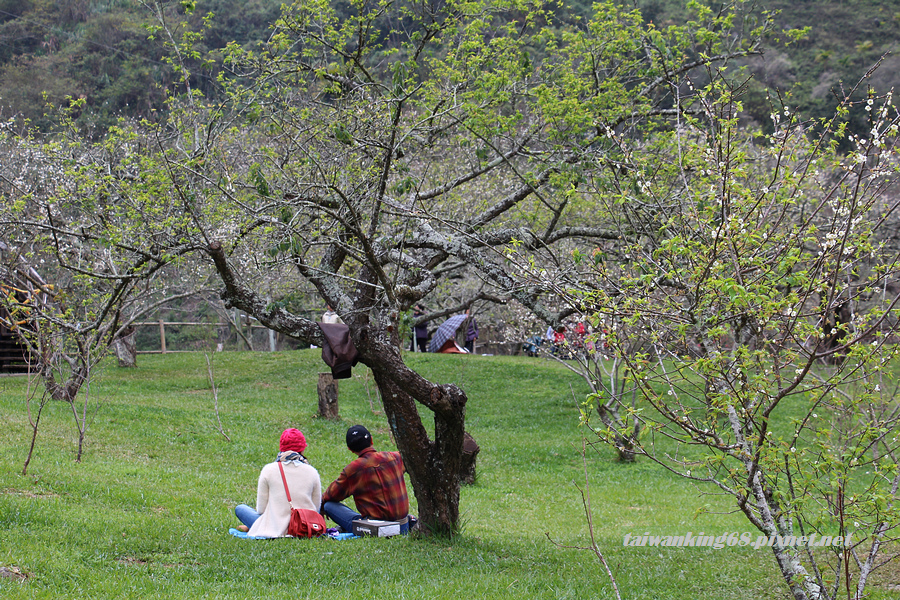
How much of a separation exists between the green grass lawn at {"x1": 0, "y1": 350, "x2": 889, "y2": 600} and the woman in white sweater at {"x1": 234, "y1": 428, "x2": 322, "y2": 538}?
214mm

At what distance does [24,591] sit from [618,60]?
347 inches

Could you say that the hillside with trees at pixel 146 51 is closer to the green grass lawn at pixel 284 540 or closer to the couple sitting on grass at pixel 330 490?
the green grass lawn at pixel 284 540

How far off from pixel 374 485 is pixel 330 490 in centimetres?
48

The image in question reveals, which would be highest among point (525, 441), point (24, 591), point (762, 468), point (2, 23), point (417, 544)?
point (2, 23)

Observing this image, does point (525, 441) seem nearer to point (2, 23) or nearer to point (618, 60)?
point (618, 60)

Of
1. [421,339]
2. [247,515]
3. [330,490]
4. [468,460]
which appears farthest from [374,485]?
[421,339]

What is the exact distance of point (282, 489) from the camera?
6.06 metres

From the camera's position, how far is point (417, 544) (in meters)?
5.98

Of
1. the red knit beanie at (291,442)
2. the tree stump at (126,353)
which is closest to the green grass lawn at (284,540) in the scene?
the red knit beanie at (291,442)

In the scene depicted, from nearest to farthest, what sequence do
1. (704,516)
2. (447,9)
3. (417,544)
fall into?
(417,544) < (447,9) < (704,516)

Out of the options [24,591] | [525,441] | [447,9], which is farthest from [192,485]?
[525,441]

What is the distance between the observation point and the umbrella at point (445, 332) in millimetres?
25922

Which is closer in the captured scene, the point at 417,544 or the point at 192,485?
the point at 417,544

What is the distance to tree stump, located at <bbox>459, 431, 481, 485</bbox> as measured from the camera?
959cm
